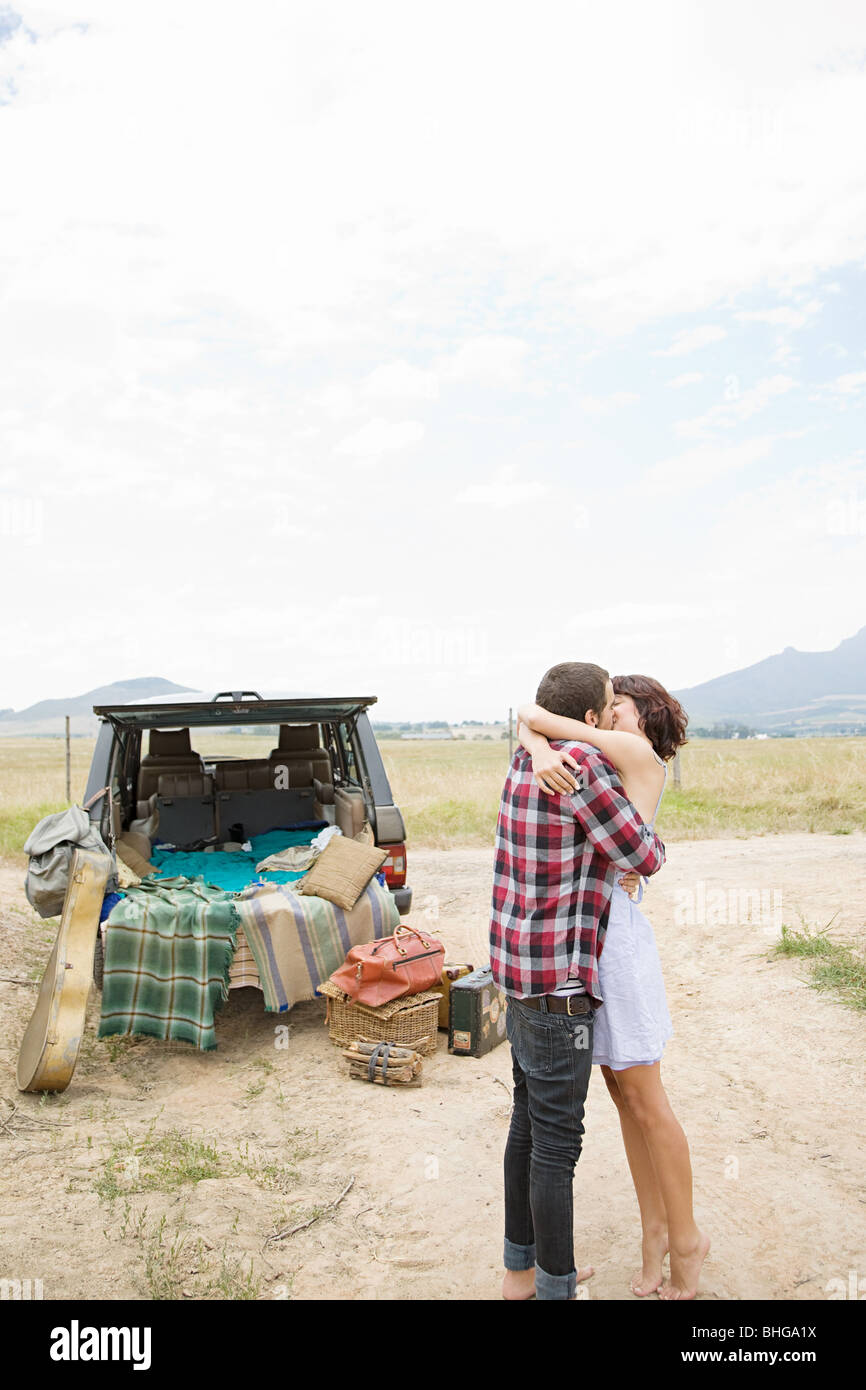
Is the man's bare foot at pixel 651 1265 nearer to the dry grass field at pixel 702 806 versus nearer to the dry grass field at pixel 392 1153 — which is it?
the dry grass field at pixel 392 1153

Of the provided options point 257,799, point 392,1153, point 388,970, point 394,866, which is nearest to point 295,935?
point 388,970

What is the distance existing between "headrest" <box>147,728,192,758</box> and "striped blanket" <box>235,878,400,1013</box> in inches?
106

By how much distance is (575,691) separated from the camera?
2.63m

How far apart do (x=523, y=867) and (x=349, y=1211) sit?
68.6 inches

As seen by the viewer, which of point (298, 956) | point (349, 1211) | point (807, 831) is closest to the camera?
point (349, 1211)

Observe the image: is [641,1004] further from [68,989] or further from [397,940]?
[68,989]

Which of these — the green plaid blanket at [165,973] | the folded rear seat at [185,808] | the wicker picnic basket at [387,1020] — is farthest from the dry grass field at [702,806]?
the wicker picnic basket at [387,1020]

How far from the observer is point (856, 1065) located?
15.9 ft

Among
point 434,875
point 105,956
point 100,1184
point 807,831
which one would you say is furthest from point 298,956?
point 807,831

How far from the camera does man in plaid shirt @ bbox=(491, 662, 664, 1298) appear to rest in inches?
97.4

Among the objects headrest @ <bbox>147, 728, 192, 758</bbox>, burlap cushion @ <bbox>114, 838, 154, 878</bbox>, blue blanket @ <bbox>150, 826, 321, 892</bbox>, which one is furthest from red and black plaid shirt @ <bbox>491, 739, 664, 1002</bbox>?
headrest @ <bbox>147, 728, 192, 758</bbox>

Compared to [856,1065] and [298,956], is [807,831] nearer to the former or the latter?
[856,1065]

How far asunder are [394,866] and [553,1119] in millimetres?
3335

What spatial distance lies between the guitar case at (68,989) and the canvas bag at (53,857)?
0.08m
